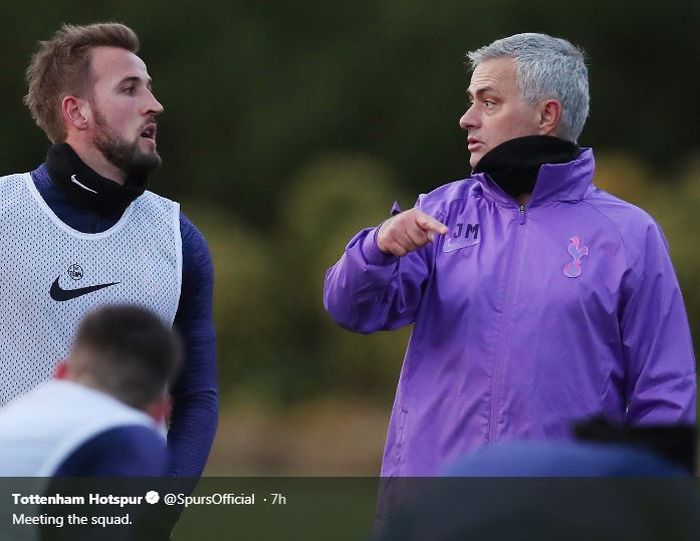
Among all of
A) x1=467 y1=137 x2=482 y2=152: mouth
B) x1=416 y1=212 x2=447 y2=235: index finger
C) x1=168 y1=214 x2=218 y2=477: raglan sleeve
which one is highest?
x1=467 y1=137 x2=482 y2=152: mouth

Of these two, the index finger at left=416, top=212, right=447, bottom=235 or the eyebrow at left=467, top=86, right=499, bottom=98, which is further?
the eyebrow at left=467, top=86, right=499, bottom=98

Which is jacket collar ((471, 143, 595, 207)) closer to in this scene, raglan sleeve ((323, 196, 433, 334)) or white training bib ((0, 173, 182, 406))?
raglan sleeve ((323, 196, 433, 334))

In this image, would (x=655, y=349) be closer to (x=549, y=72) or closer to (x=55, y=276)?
(x=549, y=72)

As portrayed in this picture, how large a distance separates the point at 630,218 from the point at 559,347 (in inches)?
16.7

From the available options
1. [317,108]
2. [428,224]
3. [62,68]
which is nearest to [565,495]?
[428,224]

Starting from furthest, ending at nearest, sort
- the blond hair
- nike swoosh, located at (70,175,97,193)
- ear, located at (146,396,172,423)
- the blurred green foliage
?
the blurred green foliage
the blond hair
nike swoosh, located at (70,175,97,193)
ear, located at (146,396,172,423)

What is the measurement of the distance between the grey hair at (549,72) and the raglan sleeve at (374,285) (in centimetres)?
53

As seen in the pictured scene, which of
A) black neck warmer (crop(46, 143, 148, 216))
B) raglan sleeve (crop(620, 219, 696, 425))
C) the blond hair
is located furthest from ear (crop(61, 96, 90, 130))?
raglan sleeve (crop(620, 219, 696, 425))

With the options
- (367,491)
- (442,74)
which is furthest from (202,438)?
(442,74)

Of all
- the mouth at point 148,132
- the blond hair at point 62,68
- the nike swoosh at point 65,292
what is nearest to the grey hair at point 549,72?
the mouth at point 148,132

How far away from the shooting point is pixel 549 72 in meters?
4.02

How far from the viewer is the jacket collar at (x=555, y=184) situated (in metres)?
3.85

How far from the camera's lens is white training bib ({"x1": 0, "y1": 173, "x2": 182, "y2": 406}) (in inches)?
146

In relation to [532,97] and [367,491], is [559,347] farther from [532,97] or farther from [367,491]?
[367,491]
